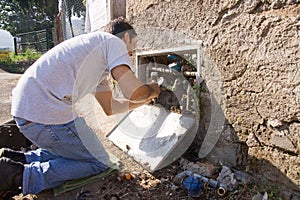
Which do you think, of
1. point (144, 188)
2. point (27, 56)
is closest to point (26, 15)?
point (27, 56)

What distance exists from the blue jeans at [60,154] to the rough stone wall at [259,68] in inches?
40.1

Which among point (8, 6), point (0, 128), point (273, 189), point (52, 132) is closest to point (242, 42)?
point (273, 189)

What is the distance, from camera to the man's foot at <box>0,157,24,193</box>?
1820 millimetres

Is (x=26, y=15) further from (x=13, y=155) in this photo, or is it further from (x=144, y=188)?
(x=144, y=188)

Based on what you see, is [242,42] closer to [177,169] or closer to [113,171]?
[177,169]

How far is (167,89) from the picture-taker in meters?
2.75

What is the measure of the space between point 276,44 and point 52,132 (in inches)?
59.8

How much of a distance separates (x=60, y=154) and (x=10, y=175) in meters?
0.34

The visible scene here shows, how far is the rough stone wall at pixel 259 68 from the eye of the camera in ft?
5.26

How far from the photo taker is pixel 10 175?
1.83 metres

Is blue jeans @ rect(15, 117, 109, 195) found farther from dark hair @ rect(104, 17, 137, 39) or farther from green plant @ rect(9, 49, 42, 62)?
green plant @ rect(9, 49, 42, 62)

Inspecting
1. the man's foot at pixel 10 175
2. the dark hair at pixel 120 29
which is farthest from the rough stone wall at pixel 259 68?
the man's foot at pixel 10 175

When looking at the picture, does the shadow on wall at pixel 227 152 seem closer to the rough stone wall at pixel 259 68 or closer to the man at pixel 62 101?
the rough stone wall at pixel 259 68

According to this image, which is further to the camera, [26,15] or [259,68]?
[26,15]
